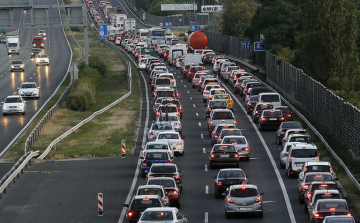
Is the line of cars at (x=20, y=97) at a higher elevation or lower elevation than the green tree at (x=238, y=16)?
lower

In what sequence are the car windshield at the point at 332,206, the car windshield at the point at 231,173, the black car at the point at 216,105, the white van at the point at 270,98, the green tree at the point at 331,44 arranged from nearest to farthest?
1. the car windshield at the point at 332,206
2. the car windshield at the point at 231,173
3. the black car at the point at 216,105
4. the green tree at the point at 331,44
5. the white van at the point at 270,98

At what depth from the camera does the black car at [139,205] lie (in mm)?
25078

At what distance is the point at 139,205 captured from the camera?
82.8 ft

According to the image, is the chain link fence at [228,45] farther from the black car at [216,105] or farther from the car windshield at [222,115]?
the car windshield at [222,115]

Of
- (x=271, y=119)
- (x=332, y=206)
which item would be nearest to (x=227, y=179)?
(x=332, y=206)

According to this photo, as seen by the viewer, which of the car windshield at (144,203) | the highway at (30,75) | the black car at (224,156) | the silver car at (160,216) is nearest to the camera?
the silver car at (160,216)

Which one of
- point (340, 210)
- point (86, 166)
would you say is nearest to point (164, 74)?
Result: point (86, 166)

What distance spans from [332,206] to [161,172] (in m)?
9.36

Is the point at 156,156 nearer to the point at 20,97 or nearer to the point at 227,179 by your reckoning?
the point at 227,179

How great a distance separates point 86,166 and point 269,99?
20847mm

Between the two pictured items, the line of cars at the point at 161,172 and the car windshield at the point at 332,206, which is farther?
the car windshield at the point at 332,206

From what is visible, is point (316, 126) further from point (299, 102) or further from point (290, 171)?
point (290, 171)

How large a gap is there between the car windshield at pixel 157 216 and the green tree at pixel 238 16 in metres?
94.6

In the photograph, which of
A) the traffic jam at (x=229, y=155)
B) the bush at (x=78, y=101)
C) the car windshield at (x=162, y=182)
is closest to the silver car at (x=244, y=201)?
the traffic jam at (x=229, y=155)
